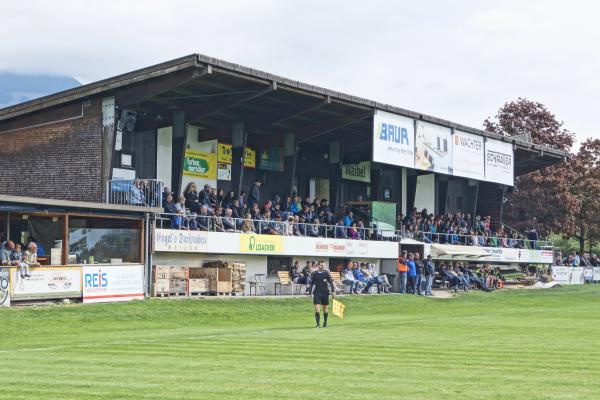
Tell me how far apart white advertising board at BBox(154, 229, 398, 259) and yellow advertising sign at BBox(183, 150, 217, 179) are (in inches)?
201

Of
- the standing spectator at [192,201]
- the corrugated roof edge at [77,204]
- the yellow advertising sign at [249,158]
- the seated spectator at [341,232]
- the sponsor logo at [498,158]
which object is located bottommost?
the seated spectator at [341,232]

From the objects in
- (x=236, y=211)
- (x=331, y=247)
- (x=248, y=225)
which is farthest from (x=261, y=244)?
(x=331, y=247)

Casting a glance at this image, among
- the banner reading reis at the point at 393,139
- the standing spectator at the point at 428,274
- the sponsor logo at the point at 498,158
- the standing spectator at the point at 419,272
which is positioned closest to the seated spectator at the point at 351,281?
the standing spectator at the point at 419,272

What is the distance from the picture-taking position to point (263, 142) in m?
44.6

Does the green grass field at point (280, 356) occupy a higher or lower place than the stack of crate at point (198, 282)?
lower

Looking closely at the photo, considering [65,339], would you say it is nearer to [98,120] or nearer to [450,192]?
[98,120]

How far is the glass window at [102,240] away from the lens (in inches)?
1206

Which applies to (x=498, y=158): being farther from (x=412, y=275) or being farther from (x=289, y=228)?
(x=289, y=228)

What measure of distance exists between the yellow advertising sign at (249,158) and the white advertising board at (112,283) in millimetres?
13547

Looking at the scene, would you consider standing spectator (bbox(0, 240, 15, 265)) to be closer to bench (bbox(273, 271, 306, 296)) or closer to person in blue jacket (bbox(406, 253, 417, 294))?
bench (bbox(273, 271, 306, 296))

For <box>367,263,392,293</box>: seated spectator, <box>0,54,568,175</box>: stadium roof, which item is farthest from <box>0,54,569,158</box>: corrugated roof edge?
<box>367,263,392,293</box>: seated spectator

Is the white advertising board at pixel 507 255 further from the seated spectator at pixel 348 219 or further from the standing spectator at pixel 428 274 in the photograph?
the seated spectator at pixel 348 219

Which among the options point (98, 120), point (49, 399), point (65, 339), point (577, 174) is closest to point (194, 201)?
point (98, 120)

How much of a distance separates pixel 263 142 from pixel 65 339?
78.0ft
